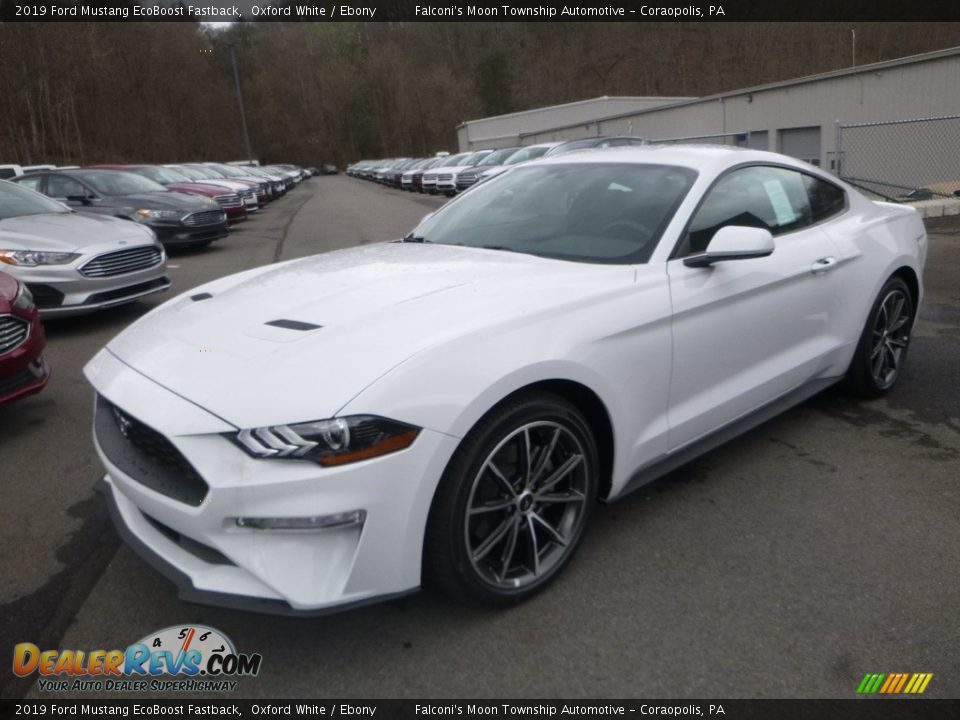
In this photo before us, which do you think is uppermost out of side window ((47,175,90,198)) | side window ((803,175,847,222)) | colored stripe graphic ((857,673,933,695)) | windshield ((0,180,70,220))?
side window ((47,175,90,198))

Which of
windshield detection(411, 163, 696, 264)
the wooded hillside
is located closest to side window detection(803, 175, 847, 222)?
windshield detection(411, 163, 696, 264)

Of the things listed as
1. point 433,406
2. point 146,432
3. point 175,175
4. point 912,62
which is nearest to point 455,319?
point 433,406

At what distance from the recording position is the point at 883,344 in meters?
4.33

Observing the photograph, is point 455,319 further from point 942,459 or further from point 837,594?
point 942,459

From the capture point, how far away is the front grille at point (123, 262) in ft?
22.7

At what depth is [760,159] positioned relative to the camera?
12.4 feet

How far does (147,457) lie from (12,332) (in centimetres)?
241

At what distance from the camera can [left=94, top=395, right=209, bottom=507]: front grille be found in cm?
223

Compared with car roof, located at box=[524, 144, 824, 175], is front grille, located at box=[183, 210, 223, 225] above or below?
below

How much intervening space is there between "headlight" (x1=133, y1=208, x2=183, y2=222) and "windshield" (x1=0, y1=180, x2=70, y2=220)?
3.68m

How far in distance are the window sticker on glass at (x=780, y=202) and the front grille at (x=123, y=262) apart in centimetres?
595

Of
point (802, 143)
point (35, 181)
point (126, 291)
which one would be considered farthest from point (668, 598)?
point (802, 143)

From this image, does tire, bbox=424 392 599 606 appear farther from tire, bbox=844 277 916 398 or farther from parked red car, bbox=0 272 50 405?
parked red car, bbox=0 272 50 405
